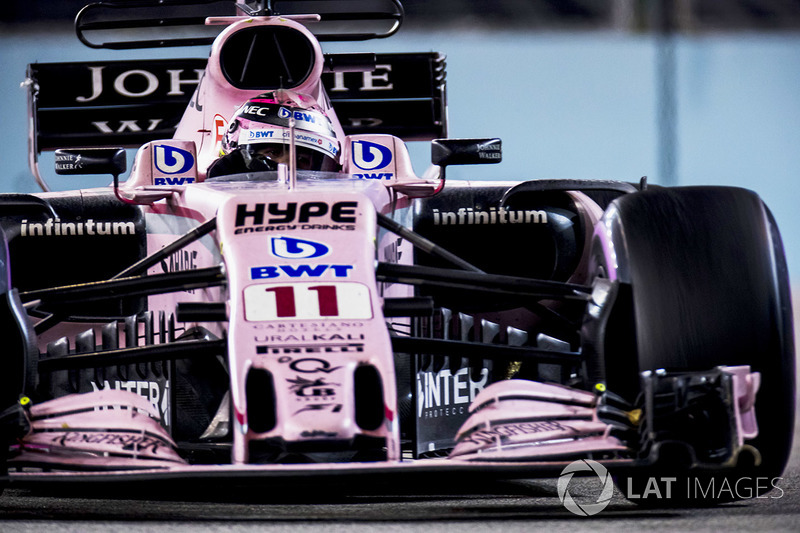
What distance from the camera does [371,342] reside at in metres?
3.14

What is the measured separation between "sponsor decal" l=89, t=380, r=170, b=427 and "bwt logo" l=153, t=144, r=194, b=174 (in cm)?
107

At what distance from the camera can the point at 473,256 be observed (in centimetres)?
503

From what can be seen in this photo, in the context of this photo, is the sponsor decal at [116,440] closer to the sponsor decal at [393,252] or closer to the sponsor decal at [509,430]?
the sponsor decal at [509,430]

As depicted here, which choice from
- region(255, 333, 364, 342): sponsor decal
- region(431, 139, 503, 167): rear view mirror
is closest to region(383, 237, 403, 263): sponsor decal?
region(431, 139, 503, 167): rear view mirror

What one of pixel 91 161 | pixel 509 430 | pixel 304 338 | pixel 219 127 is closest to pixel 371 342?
pixel 304 338

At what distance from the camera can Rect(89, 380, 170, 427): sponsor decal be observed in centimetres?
393

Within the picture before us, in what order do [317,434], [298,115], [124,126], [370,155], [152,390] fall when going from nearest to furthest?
[317,434] → [152,390] → [298,115] → [370,155] → [124,126]

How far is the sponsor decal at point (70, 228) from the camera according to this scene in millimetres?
4676

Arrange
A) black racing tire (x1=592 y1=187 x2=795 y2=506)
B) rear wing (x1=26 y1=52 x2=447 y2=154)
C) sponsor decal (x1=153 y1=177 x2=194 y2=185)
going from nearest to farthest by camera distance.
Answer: black racing tire (x1=592 y1=187 x2=795 y2=506) → sponsor decal (x1=153 y1=177 x2=194 y2=185) → rear wing (x1=26 y1=52 x2=447 y2=154)

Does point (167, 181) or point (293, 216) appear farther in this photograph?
point (167, 181)

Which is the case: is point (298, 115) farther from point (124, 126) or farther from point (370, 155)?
point (124, 126)

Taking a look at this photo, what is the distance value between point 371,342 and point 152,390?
1.18m

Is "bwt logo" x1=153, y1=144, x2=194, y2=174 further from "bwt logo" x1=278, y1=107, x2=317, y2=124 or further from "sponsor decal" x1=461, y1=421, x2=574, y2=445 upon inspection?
"sponsor decal" x1=461, y1=421, x2=574, y2=445

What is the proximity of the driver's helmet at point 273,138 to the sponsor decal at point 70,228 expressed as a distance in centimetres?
43
